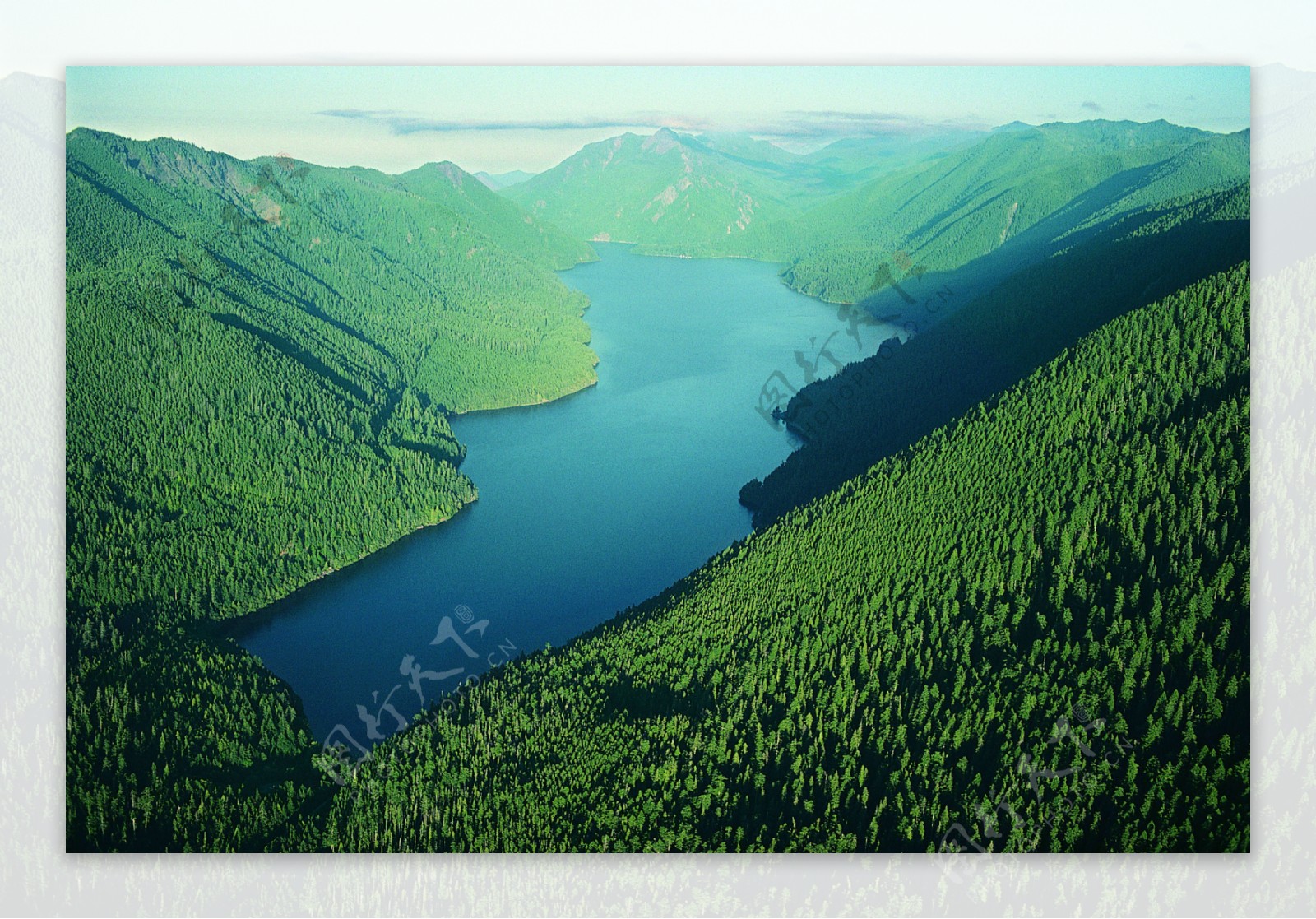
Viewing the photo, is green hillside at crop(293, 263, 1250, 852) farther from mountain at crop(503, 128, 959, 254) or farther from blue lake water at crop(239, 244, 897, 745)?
mountain at crop(503, 128, 959, 254)

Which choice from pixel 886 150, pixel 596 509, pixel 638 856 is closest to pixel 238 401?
pixel 596 509

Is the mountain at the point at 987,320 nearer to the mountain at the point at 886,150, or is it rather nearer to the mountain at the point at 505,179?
the mountain at the point at 886,150

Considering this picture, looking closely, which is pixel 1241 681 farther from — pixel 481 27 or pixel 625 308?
pixel 625 308

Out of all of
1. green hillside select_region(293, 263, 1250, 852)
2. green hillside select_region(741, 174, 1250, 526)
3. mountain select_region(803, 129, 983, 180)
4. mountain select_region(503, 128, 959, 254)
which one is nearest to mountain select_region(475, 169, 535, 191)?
mountain select_region(503, 128, 959, 254)

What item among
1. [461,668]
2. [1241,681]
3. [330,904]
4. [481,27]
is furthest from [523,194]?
[1241,681]

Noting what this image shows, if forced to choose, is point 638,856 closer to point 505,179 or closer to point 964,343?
point 505,179

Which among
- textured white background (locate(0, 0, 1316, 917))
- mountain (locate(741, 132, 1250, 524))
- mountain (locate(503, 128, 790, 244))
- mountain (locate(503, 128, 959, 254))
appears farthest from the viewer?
mountain (locate(741, 132, 1250, 524))

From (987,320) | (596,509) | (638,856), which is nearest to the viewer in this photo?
(638,856)
